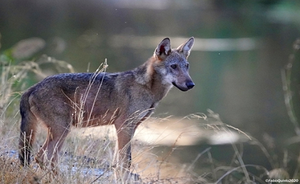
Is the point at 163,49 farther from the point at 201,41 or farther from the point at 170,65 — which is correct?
the point at 201,41

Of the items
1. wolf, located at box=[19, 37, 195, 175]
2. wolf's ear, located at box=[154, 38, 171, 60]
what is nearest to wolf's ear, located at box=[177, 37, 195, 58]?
wolf, located at box=[19, 37, 195, 175]

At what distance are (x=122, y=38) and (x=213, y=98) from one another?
10546 millimetres

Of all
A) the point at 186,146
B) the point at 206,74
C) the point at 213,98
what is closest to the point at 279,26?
the point at 206,74

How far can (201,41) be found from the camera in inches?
1113

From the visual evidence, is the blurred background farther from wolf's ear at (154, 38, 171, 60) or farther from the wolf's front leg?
the wolf's front leg

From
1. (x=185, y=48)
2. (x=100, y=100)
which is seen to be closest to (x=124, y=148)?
(x=100, y=100)

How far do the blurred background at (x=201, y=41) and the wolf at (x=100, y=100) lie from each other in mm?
923

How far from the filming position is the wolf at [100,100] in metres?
6.33

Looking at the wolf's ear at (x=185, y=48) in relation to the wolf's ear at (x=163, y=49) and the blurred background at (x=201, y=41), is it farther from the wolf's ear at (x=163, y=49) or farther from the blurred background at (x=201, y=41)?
the blurred background at (x=201, y=41)

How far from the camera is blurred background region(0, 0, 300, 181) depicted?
1627 cm

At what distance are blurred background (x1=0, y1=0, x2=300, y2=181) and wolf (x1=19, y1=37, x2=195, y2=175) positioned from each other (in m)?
0.92

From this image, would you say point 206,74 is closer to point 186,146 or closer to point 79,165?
point 186,146

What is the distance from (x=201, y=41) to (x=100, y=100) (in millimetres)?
21726

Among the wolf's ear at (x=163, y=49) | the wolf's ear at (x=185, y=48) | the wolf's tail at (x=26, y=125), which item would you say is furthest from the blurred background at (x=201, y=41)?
the wolf's tail at (x=26, y=125)
